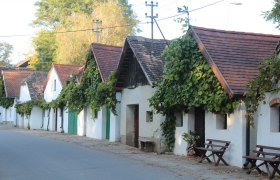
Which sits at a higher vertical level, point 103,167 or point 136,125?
point 136,125

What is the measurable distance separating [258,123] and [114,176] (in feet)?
16.3

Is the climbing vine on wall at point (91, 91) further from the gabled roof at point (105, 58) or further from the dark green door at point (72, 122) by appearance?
the dark green door at point (72, 122)

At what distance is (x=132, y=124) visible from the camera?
2508 centimetres

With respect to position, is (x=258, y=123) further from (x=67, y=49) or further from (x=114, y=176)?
(x=67, y=49)

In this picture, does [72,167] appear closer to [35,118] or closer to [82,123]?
[82,123]

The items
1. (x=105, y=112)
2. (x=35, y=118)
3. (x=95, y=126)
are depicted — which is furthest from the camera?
(x=35, y=118)

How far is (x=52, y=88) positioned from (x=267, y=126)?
101ft

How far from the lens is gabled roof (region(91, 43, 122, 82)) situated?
92.0 ft

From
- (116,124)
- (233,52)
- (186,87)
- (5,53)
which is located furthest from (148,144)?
(5,53)

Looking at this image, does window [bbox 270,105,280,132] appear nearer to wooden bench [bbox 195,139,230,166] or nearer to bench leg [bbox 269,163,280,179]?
bench leg [bbox 269,163,280,179]

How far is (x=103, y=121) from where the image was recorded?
29.0 metres

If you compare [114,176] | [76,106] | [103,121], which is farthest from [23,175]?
[76,106]

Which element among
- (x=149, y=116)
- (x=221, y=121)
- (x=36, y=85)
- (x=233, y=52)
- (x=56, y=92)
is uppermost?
(x=36, y=85)

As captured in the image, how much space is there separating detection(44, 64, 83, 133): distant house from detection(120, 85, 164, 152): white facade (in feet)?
43.7
